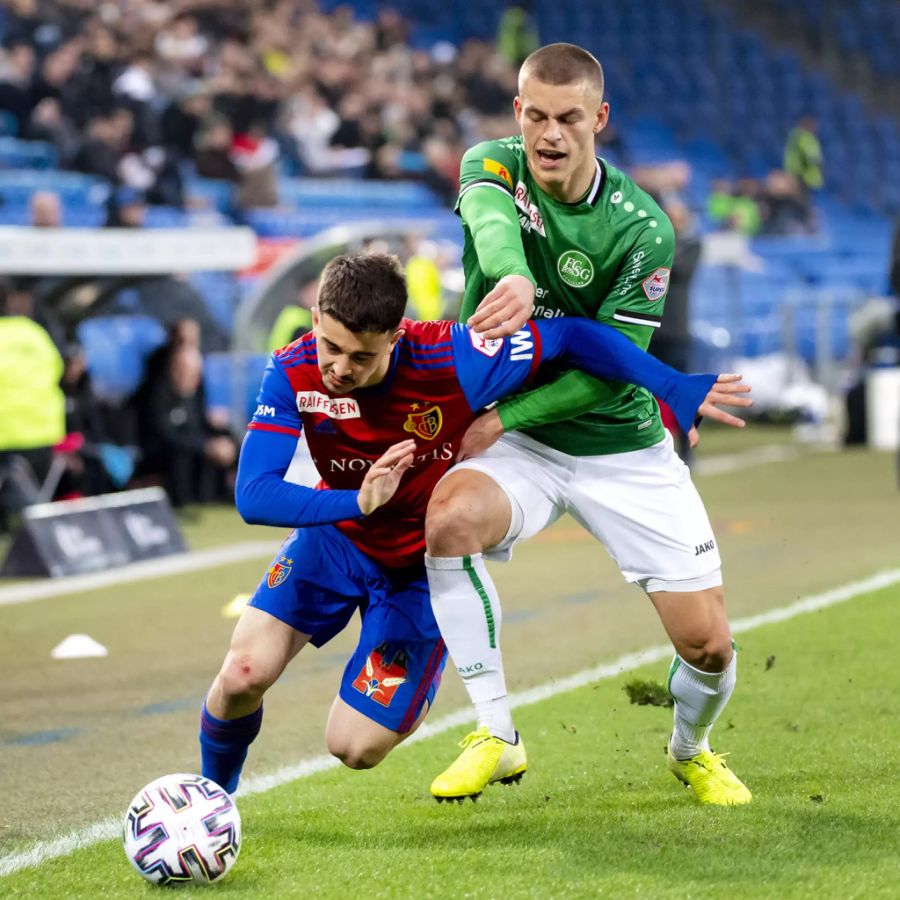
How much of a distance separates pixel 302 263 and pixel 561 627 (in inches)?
285

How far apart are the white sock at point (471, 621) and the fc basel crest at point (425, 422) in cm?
34

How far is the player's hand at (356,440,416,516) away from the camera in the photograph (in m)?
4.00

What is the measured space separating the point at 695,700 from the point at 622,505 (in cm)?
57

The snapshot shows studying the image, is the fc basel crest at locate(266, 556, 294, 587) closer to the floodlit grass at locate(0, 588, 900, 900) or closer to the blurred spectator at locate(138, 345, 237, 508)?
the floodlit grass at locate(0, 588, 900, 900)

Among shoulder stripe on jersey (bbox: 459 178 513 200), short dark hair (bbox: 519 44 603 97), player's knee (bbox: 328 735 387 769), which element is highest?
short dark hair (bbox: 519 44 603 97)

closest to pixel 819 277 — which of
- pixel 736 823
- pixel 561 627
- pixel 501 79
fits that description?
pixel 501 79

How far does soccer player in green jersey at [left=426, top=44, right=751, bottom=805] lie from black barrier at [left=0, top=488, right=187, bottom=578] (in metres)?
5.85

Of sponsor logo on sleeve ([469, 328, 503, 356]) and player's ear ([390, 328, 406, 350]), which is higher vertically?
player's ear ([390, 328, 406, 350])

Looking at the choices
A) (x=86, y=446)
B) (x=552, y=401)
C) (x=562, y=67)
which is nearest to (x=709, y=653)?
(x=552, y=401)

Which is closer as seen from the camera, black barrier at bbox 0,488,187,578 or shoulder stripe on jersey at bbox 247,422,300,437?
shoulder stripe on jersey at bbox 247,422,300,437

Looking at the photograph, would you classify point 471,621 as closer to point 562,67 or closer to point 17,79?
point 562,67

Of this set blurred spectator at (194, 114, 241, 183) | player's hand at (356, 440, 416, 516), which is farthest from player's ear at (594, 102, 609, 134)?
blurred spectator at (194, 114, 241, 183)

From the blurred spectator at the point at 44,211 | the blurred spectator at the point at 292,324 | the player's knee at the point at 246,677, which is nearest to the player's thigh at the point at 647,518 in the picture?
the player's knee at the point at 246,677

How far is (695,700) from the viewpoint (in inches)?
183
